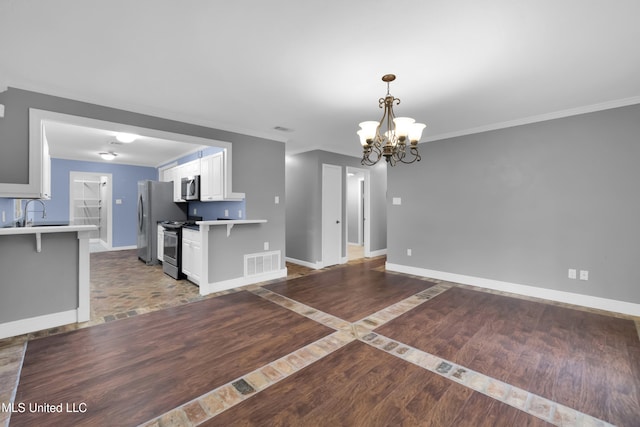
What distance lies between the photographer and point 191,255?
4.41m

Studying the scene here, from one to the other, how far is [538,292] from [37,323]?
5.97 meters

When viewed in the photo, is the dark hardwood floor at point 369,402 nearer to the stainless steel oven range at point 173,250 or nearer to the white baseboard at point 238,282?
the white baseboard at point 238,282

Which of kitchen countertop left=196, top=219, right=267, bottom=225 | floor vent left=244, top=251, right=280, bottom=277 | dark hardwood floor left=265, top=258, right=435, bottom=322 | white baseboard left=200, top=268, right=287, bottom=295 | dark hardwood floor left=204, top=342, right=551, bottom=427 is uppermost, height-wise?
kitchen countertop left=196, top=219, right=267, bottom=225

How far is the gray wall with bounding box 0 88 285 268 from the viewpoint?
9.06 ft

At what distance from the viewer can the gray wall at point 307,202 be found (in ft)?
18.9

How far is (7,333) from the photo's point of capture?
2.65 meters

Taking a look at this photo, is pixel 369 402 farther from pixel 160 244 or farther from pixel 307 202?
pixel 160 244

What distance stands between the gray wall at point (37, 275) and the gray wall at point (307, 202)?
12.2 feet

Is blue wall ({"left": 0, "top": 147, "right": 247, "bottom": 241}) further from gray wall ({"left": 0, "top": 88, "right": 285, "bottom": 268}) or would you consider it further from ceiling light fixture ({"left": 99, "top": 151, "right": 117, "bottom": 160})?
gray wall ({"left": 0, "top": 88, "right": 285, "bottom": 268})

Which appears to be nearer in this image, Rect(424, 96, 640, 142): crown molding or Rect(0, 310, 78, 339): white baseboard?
Rect(0, 310, 78, 339): white baseboard

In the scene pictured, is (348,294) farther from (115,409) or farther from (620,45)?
(620,45)

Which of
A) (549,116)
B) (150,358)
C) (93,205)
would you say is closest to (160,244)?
(150,358)

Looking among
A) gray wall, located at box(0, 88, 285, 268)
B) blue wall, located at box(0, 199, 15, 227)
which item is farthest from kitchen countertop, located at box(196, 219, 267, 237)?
blue wall, located at box(0, 199, 15, 227)

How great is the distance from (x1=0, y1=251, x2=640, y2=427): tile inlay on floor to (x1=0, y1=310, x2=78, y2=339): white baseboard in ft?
0.52
